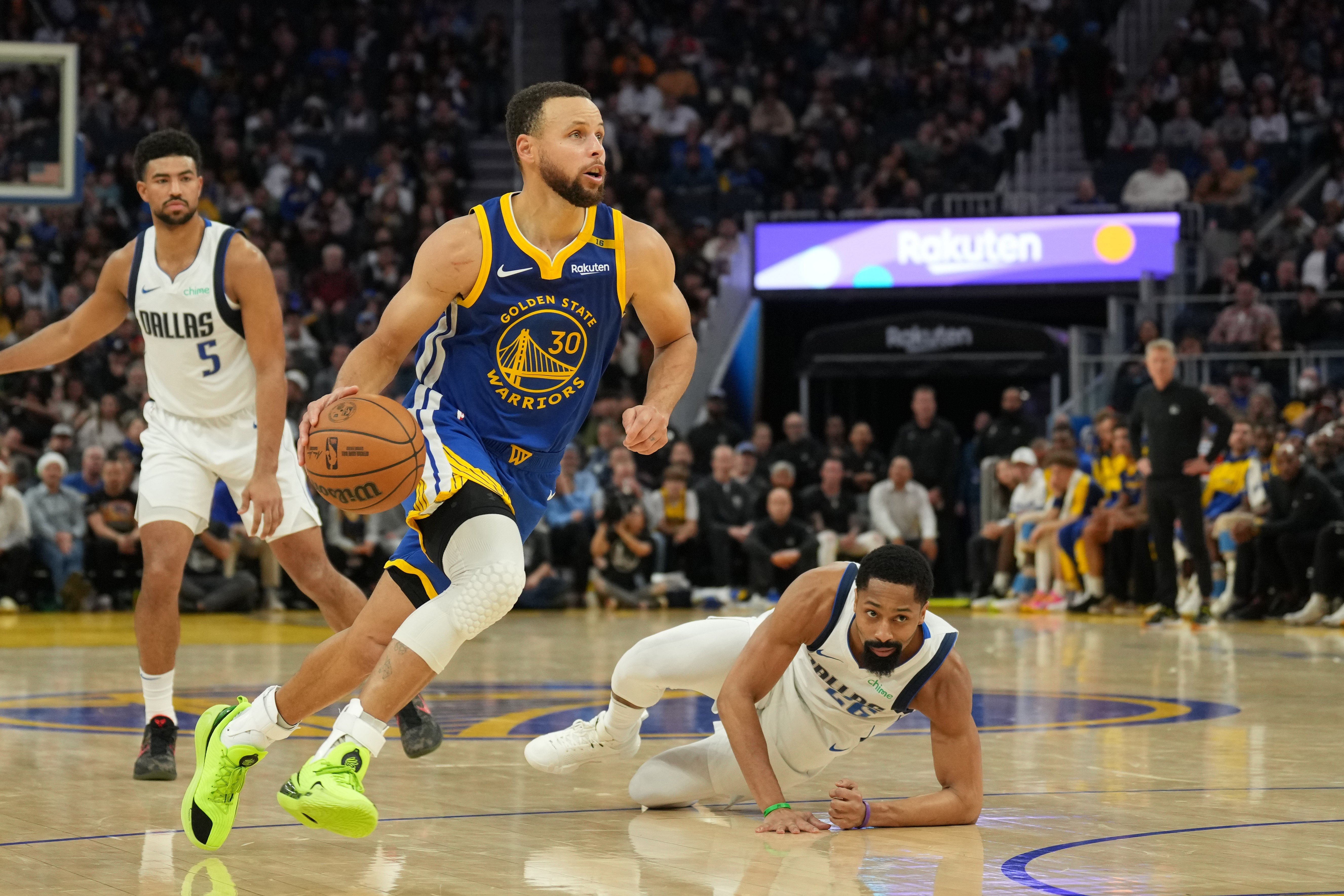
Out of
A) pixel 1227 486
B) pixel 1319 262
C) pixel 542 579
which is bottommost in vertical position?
pixel 542 579

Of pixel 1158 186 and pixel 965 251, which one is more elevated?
pixel 1158 186

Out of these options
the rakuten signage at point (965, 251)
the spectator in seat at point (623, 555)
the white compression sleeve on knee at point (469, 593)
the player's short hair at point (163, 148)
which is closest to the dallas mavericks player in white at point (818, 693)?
the white compression sleeve on knee at point (469, 593)

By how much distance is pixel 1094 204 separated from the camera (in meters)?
19.9

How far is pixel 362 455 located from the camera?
443 cm

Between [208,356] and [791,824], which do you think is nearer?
[791,824]

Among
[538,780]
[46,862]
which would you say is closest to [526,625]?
[538,780]

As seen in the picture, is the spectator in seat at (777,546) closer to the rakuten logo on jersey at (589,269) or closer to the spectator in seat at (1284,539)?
the spectator in seat at (1284,539)

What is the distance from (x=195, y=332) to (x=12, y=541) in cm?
959

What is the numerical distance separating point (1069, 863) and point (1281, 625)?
974cm

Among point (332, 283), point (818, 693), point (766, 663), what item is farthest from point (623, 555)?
point (766, 663)

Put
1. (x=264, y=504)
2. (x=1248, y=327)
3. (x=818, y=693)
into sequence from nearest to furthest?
(x=818, y=693) → (x=264, y=504) → (x=1248, y=327)

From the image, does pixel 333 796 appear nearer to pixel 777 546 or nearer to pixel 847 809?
pixel 847 809

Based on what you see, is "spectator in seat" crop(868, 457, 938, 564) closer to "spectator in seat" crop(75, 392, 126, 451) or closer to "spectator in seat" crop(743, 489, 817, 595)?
"spectator in seat" crop(743, 489, 817, 595)

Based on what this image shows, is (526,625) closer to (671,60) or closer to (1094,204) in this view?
(1094,204)
